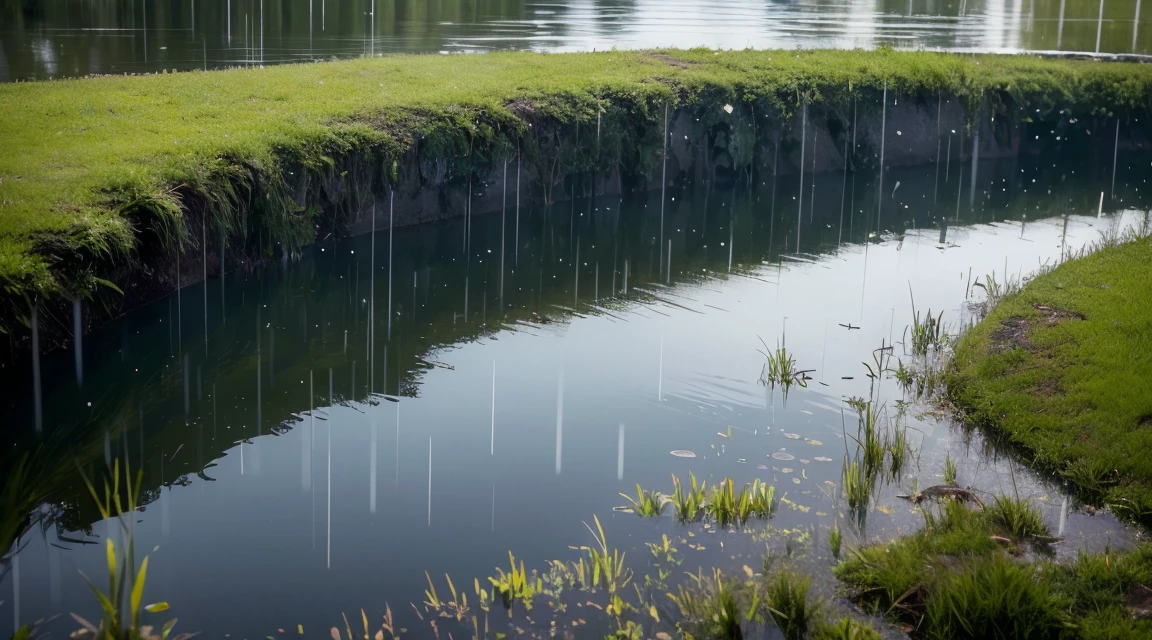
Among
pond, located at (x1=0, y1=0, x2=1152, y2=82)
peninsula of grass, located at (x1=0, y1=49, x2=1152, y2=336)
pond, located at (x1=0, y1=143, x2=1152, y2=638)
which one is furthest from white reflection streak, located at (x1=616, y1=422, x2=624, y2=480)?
pond, located at (x1=0, y1=0, x2=1152, y2=82)

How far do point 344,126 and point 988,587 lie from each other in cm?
882

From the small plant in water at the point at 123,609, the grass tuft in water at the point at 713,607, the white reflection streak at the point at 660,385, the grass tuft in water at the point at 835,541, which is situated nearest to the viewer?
the small plant in water at the point at 123,609

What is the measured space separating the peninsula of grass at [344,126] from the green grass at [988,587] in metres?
5.84

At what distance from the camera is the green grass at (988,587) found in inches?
203

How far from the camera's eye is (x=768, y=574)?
5879mm

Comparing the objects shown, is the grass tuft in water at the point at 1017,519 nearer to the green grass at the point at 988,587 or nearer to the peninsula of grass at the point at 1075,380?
the green grass at the point at 988,587

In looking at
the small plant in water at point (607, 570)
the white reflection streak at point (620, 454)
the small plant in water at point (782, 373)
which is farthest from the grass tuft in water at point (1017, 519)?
the small plant in water at point (782, 373)

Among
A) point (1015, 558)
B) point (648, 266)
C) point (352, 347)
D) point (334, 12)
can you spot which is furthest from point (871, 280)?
point (334, 12)

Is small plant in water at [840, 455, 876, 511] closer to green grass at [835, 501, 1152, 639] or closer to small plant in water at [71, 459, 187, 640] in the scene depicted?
green grass at [835, 501, 1152, 639]

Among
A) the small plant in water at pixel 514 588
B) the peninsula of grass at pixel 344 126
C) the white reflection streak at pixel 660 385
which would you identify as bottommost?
the small plant in water at pixel 514 588

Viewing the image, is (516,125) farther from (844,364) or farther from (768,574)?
(768,574)

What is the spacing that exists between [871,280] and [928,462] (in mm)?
4848

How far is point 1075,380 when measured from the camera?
7816 mm

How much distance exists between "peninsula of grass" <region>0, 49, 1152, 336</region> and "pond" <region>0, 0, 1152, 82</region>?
150 inches
